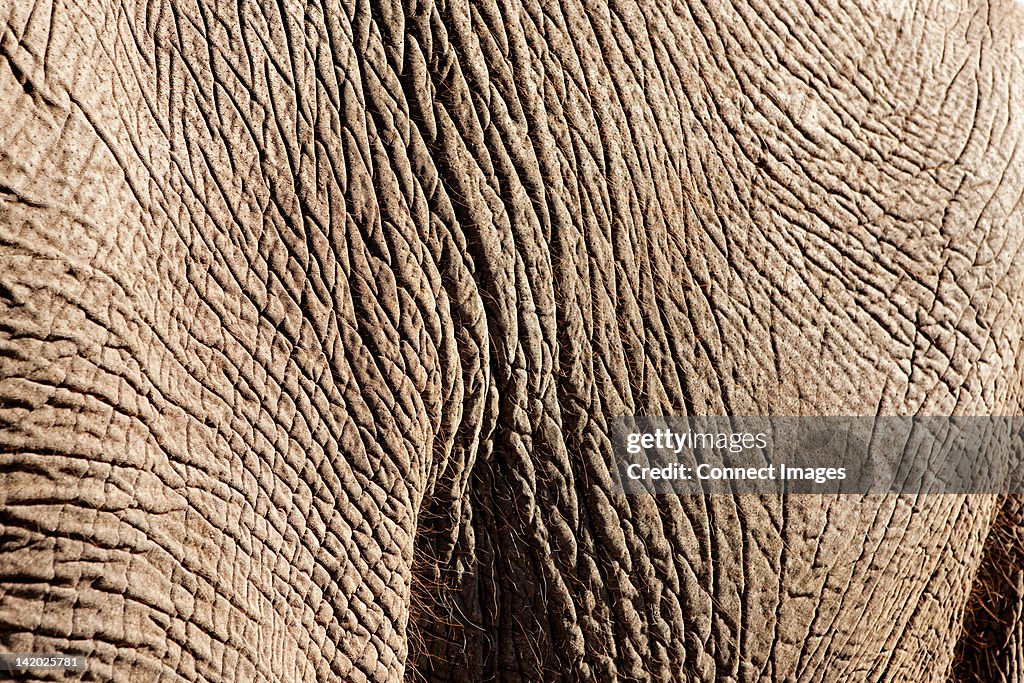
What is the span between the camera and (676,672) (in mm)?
2367

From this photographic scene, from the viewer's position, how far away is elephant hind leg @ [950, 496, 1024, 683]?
8.59ft

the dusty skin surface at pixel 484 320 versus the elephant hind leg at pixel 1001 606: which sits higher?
the dusty skin surface at pixel 484 320

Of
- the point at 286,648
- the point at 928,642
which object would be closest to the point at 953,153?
the point at 928,642

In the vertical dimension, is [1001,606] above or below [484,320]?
below

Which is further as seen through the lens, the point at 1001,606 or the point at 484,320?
the point at 1001,606

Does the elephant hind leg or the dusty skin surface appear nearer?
the dusty skin surface

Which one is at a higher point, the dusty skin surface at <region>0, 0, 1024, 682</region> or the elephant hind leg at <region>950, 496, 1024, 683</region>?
the dusty skin surface at <region>0, 0, 1024, 682</region>

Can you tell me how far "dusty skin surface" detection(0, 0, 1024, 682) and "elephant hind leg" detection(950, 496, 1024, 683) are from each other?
0.01m

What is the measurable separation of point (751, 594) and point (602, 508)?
392mm

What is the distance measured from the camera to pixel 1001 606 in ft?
8.65

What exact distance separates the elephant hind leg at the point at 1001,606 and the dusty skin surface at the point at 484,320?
0.01 meters

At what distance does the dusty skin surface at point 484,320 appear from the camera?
1857mm

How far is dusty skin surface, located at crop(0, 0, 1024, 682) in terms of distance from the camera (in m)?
1.86

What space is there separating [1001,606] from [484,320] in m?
1.48
